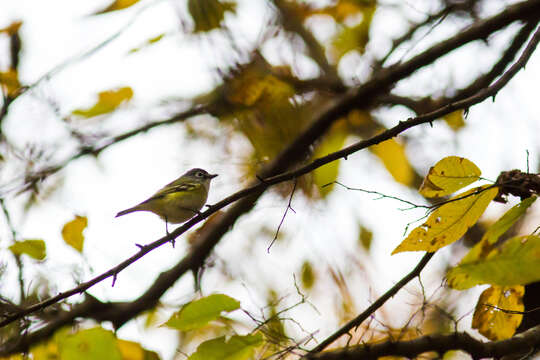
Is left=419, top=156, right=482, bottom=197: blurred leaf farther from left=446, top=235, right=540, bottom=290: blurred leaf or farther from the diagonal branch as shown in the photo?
the diagonal branch

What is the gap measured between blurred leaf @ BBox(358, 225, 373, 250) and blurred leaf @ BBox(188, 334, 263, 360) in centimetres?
297

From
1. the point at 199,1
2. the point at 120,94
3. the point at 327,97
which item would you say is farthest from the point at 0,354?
the point at 327,97

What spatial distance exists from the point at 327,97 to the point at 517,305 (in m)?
3.43

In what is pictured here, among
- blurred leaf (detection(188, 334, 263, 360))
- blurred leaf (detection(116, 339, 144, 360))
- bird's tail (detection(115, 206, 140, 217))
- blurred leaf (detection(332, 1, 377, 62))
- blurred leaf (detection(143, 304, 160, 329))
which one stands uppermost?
blurred leaf (detection(332, 1, 377, 62))

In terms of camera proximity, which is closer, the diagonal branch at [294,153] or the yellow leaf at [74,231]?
the yellow leaf at [74,231]

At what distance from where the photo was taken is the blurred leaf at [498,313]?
220 cm

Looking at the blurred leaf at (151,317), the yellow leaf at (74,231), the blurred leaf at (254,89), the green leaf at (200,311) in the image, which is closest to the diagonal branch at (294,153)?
the blurred leaf at (151,317)

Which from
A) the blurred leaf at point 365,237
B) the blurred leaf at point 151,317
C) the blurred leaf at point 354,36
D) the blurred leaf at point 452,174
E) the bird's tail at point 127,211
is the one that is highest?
the blurred leaf at point 354,36

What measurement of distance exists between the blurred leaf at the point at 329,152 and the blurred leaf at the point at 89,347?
1.98 meters

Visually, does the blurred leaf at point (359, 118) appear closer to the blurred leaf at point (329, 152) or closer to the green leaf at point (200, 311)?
the blurred leaf at point (329, 152)

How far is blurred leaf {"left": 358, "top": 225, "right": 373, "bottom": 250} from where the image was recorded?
4.98 metres

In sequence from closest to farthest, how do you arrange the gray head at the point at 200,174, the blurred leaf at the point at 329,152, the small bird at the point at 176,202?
the blurred leaf at the point at 329,152, the small bird at the point at 176,202, the gray head at the point at 200,174

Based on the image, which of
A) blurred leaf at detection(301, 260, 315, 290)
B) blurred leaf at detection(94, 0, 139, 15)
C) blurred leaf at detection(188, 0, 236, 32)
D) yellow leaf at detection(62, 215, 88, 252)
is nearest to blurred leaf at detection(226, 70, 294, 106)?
blurred leaf at detection(188, 0, 236, 32)

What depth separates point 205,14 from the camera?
3.61 m
